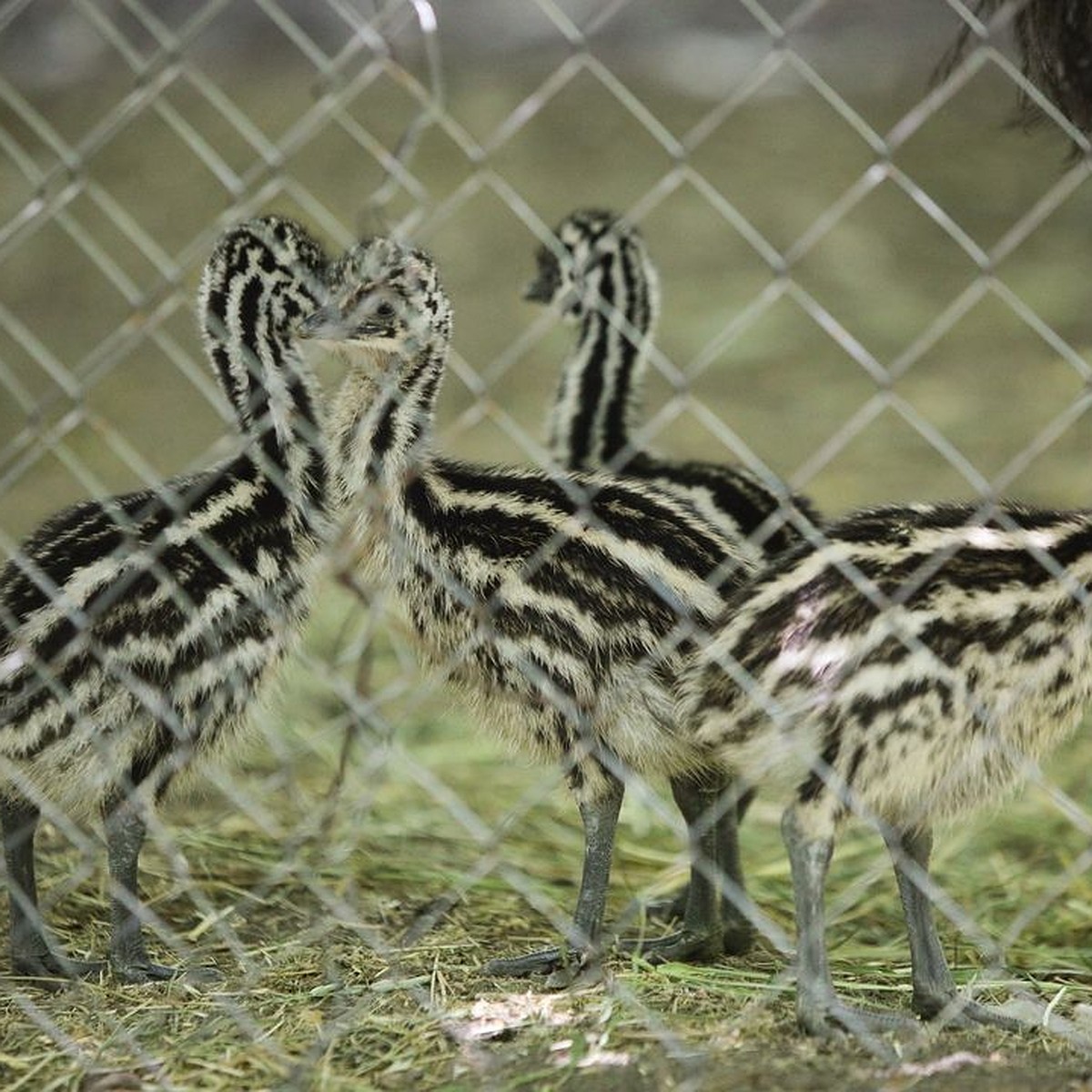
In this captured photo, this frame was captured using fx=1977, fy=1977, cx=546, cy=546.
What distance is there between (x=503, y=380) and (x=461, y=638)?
4.96m

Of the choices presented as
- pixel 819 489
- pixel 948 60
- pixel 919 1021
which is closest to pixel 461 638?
pixel 919 1021

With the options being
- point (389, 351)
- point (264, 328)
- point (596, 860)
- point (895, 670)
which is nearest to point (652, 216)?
point (264, 328)

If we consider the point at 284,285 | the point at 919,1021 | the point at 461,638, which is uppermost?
the point at 284,285

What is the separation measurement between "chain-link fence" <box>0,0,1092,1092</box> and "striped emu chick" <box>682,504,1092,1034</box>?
15 cm

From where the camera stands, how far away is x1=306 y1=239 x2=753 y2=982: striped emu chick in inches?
150

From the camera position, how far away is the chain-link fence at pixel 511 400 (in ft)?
10.9

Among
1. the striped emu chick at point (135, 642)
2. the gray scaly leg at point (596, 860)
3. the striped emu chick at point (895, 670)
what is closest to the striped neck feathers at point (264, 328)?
the striped emu chick at point (135, 642)

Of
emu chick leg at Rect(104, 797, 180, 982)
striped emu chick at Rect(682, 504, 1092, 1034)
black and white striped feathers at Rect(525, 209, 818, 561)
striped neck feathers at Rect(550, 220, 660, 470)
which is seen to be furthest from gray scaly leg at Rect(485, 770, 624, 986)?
striped neck feathers at Rect(550, 220, 660, 470)

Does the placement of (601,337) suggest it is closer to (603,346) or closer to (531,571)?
(603,346)

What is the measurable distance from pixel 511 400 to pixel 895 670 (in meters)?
5.45

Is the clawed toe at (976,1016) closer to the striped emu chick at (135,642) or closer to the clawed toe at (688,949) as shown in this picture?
the clawed toe at (688,949)

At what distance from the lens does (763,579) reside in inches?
140

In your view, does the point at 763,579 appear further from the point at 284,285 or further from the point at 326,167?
the point at 326,167

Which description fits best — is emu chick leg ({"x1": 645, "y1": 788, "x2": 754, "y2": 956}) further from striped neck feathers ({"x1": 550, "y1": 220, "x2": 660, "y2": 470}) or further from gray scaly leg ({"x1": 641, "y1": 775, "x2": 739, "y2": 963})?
striped neck feathers ({"x1": 550, "y1": 220, "x2": 660, "y2": 470})
